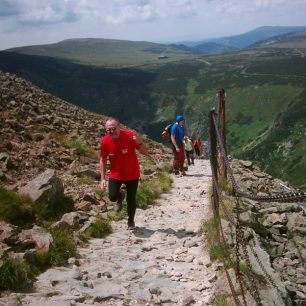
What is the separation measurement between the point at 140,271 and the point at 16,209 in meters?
Answer: 3.32

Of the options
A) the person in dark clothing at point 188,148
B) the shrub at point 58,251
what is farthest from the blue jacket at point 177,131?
the shrub at point 58,251

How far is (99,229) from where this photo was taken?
32.3 ft

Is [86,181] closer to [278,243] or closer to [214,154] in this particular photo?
[214,154]

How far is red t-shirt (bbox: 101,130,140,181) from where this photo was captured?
975 cm

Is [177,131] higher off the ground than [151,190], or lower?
higher

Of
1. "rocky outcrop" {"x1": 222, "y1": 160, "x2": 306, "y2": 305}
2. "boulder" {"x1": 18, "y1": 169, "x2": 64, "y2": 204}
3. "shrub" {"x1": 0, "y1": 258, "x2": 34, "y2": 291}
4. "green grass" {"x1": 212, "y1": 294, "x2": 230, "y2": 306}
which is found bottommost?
"rocky outcrop" {"x1": 222, "y1": 160, "x2": 306, "y2": 305}

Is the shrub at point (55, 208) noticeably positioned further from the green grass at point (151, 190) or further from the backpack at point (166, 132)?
the backpack at point (166, 132)

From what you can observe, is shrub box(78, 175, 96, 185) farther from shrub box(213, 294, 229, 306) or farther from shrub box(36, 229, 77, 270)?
shrub box(213, 294, 229, 306)

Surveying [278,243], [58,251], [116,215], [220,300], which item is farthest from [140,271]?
[278,243]

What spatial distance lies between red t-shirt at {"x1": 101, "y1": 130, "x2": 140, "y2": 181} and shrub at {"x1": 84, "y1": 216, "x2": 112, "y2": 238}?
113 cm

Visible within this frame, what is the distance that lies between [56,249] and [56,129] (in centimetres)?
1448

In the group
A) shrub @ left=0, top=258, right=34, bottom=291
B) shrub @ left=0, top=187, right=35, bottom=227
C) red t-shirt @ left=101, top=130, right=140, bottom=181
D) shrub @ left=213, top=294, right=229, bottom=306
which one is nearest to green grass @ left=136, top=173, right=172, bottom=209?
red t-shirt @ left=101, top=130, right=140, bottom=181

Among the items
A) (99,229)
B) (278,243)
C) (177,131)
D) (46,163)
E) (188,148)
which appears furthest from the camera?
(188,148)

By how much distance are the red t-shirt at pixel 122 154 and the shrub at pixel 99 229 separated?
113 centimetres
